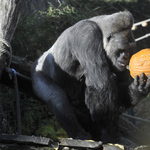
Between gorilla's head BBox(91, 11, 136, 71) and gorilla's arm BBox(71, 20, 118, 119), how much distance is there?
0.48ft

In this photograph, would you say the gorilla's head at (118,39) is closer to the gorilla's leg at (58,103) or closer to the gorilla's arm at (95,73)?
the gorilla's arm at (95,73)

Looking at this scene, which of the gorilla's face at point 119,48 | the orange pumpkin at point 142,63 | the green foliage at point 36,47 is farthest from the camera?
the green foliage at point 36,47

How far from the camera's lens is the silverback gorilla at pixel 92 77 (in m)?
2.48

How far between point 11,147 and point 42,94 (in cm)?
140

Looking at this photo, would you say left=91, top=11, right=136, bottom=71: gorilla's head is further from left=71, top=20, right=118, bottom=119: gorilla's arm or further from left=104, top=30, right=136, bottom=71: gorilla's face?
left=71, top=20, right=118, bottom=119: gorilla's arm

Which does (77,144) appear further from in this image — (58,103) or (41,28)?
(41,28)

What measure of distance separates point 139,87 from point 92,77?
509mm

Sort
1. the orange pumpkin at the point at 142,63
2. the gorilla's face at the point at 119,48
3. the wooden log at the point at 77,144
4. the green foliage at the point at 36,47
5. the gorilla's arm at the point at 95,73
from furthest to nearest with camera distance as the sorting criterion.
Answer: the green foliage at the point at 36,47 → the gorilla's face at the point at 119,48 → the gorilla's arm at the point at 95,73 → the orange pumpkin at the point at 142,63 → the wooden log at the point at 77,144

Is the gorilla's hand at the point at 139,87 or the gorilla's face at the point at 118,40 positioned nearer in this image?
the gorilla's hand at the point at 139,87

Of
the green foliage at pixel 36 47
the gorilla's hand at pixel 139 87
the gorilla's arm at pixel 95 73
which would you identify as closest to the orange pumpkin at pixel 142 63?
the gorilla's hand at pixel 139 87

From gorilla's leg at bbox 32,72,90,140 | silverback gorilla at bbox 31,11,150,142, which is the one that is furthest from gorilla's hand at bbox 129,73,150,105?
gorilla's leg at bbox 32,72,90,140

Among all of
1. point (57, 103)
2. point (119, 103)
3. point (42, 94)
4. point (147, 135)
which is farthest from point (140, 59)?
point (147, 135)

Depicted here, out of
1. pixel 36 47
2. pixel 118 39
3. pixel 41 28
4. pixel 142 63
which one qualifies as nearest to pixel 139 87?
pixel 142 63

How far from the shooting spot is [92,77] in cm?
246
